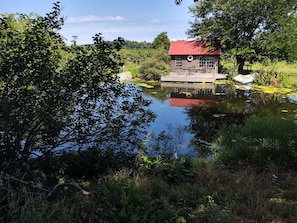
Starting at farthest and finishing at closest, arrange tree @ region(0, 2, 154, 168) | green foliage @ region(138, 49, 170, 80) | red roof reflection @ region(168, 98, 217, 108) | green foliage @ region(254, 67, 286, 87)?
green foliage @ region(138, 49, 170, 80) < green foliage @ region(254, 67, 286, 87) < red roof reflection @ region(168, 98, 217, 108) < tree @ region(0, 2, 154, 168)

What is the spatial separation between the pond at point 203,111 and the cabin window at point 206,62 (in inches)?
215

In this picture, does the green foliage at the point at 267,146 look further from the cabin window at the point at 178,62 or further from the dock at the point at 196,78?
the cabin window at the point at 178,62

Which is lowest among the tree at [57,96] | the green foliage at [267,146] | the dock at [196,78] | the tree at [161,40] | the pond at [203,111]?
the pond at [203,111]

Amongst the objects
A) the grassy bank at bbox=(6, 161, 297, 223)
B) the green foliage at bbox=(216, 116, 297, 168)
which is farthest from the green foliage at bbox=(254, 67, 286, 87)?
the grassy bank at bbox=(6, 161, 297, 223)

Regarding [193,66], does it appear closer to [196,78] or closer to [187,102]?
[196,78]

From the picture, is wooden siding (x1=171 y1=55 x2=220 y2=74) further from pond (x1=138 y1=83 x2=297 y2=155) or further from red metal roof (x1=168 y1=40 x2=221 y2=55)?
pond (x1=138 y1=83 x2=297 y2=155)

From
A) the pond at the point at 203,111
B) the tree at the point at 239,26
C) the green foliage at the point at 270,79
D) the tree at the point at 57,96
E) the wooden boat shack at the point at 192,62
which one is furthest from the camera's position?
the wooden boat shack at the point at 192,62

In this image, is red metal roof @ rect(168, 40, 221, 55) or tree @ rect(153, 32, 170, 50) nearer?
red metal roof @ rect(168, 40, 221, 55)

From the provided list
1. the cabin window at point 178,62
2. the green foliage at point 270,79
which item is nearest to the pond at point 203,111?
the green foliage at point 270,79

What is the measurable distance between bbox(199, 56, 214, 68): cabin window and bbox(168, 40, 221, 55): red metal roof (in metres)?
0.52

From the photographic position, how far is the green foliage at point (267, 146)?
4.99 m

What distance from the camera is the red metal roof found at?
80.4 feet

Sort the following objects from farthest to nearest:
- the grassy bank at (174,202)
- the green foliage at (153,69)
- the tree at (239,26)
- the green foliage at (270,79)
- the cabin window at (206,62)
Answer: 1. the cabin window at (206,62)
2. the green foliage at (153,69)
3. the tree at (239,26)
4. the green foliage at (270,79)
5. the grassy bank at (174,202)

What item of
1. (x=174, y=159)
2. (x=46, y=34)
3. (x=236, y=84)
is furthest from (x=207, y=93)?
(x=46, y=34)
